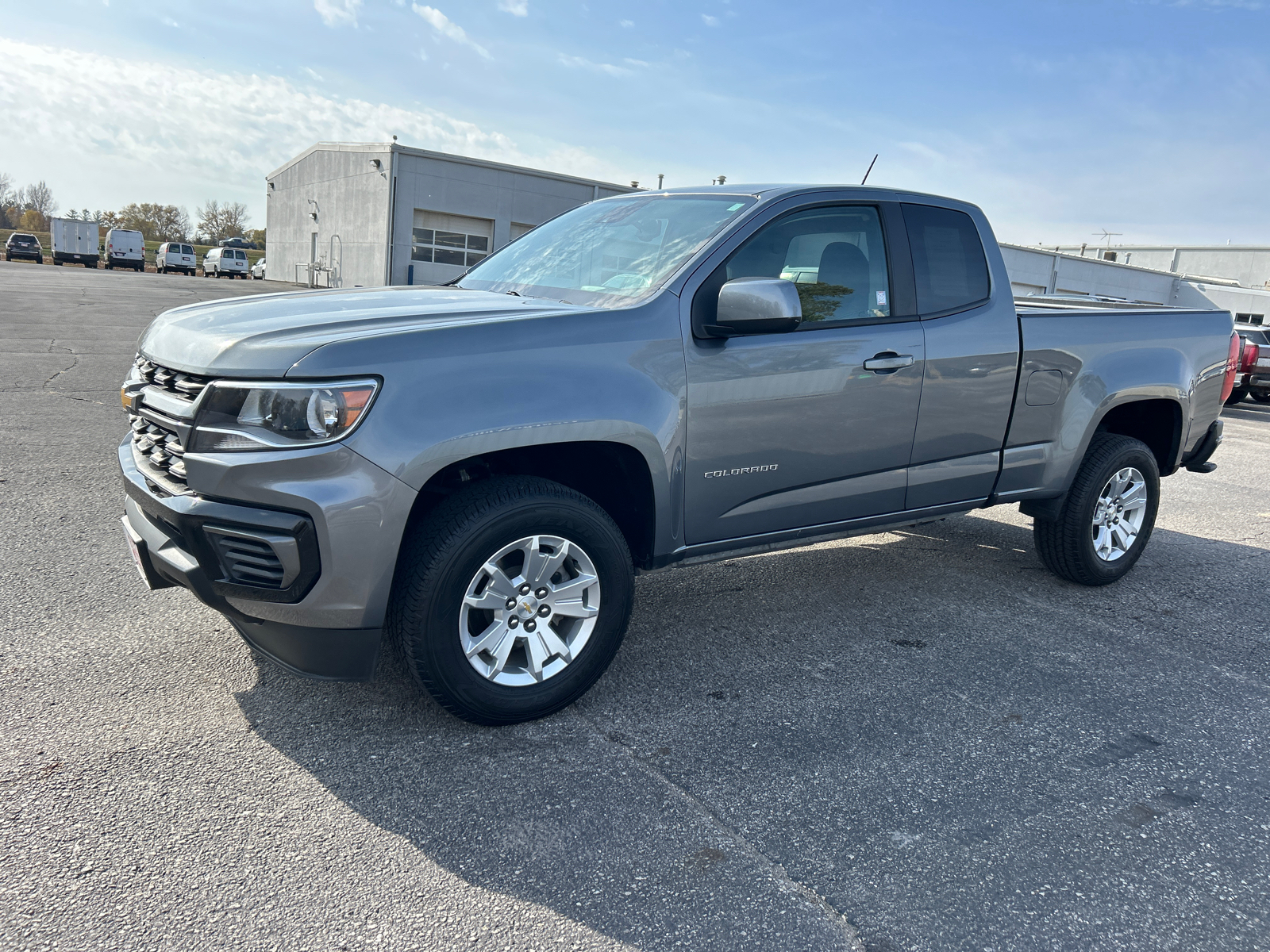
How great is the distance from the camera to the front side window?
12.5ft

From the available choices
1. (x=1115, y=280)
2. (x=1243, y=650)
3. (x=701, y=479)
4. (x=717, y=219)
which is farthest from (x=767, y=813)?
(x=1115, y=280)

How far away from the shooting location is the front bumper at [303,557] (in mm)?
2736

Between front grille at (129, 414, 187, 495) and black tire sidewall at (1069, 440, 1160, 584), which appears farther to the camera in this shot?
black tire sidewall at (1069, 440, 1160, 584)

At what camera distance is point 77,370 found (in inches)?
435

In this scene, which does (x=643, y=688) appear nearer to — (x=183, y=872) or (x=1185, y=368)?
(x=183, y=872)

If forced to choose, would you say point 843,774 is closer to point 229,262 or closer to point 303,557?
point 303,557

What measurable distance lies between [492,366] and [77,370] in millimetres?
10139

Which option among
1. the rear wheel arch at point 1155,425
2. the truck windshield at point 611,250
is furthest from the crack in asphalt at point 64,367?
the rear wheel arch at point 1155,425

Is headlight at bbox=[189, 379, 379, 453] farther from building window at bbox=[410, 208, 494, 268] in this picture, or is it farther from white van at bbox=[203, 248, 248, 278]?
white van at bbox=[203, 248, 248, 278]

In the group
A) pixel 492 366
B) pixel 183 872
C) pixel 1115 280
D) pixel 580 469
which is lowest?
pixel 183 872

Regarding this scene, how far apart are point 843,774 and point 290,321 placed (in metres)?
2.35

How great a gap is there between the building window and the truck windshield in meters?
36.1

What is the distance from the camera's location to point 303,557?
2750 mm

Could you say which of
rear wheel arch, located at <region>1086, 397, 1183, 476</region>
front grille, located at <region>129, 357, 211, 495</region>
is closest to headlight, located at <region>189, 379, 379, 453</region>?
front grille, located at <region>129, 357, 211, 495</region>
